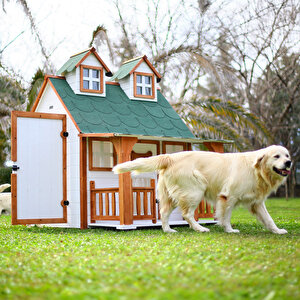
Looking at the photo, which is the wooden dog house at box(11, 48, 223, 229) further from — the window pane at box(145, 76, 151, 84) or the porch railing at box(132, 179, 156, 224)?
the window pane at box(145, 76, 151, 84)

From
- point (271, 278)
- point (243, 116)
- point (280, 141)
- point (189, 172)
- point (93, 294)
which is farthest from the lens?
point (280, 141)

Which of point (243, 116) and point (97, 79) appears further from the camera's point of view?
point (243, 116)

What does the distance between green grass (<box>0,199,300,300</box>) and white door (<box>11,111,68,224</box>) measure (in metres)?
3.92

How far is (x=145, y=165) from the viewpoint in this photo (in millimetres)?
9938

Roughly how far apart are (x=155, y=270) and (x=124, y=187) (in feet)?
20.5

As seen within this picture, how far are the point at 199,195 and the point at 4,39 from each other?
2046 centimetres

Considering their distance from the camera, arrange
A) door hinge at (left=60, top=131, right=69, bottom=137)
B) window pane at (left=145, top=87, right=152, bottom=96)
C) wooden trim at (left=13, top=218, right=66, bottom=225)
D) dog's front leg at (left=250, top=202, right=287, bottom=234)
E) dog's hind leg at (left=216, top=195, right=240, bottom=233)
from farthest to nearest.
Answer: window pane at (left=145, top=87, right=152, bottom=96) < door hinge at (left=60, top=131, right=69, bottom=137) < wooden trim at (left=13, top=218, right=66, bottom=225) < dog's hind leg at (left=216, top=195, right=240, bottom=233) < dog's front leg at (left=250, top=202, right=287, bottom=234)

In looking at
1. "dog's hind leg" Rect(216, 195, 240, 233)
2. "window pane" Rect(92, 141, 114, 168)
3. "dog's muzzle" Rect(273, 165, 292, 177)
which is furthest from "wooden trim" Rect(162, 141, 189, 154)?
"dog's muzzle" Rect(273, 165, 292, 177)

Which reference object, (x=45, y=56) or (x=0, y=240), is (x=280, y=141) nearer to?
(x=45, y=56)

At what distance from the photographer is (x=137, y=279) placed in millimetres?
4809

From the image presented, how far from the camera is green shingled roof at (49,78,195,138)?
12.8 meters

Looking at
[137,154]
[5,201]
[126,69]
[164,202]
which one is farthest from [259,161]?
[5,201]

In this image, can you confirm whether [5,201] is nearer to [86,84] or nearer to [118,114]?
[86,84]

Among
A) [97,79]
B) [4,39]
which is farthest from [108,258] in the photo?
[4,39]
